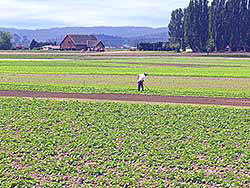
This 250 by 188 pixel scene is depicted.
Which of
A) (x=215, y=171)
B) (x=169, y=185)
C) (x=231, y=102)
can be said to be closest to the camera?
(x=169, y=185)

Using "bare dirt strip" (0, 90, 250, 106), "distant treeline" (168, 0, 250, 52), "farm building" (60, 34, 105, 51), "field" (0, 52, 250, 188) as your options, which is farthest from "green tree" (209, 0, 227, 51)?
"bare dirt strip" (0, 90, 250, 106)

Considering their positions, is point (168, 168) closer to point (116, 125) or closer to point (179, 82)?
point (116, 125)

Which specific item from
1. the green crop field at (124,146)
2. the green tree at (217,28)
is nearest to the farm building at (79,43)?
the green tree at (217,28)

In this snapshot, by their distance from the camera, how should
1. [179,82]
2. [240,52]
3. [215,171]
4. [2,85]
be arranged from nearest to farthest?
[215,171]
[2,85]
[179,82]
[240,52]

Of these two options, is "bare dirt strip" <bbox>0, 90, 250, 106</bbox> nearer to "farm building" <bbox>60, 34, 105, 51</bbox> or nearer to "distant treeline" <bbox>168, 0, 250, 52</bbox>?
"distant treeline" <bbox>168, 0, 250, 52</bbox>

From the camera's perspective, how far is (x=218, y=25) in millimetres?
116562

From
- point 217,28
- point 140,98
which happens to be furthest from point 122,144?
point 217,28

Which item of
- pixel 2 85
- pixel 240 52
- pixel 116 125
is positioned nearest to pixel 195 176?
pixel 116 125

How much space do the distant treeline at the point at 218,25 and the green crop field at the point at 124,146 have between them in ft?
286

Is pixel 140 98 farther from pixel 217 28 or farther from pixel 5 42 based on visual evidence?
pixel 5 42

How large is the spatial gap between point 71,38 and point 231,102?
14081 cm

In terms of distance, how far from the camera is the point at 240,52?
11731 cm

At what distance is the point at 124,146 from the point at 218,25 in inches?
3858

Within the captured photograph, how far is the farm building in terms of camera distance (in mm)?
171875
